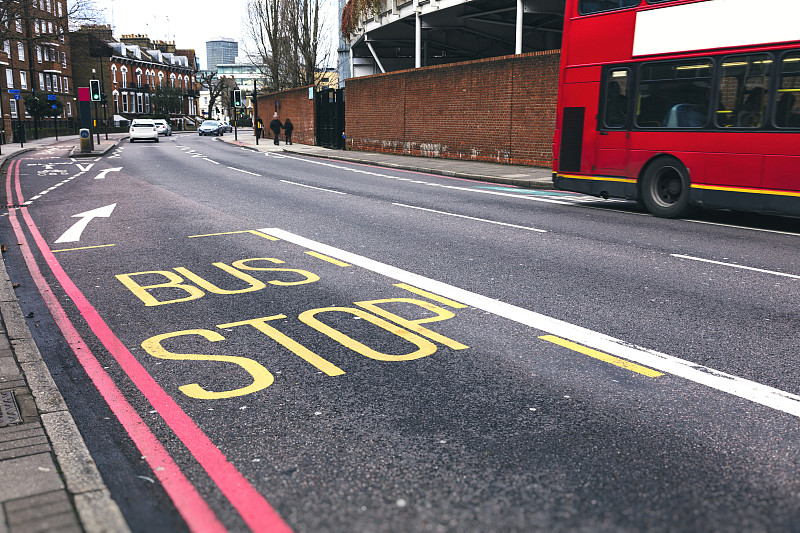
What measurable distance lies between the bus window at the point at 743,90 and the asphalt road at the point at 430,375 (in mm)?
1981

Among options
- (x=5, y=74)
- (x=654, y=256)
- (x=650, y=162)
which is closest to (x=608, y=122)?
(x=650, y=162)

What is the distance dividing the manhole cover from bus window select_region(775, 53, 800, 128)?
10.4 metres

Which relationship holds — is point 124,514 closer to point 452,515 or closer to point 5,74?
point 452,515

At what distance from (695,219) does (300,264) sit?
7.49 meters

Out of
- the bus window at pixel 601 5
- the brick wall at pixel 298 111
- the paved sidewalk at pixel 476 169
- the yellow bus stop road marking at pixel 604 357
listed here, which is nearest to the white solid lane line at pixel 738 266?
the yellow bus stop road marking at pixel 604 357

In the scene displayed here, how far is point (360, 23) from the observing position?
35.8m

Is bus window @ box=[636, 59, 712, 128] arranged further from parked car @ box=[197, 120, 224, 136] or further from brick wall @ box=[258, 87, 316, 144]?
parked car @ box=[197, 120, 224, 136]

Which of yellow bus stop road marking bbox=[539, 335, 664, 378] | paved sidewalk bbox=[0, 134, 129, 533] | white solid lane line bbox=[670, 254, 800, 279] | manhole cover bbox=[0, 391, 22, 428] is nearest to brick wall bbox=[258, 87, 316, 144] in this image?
white solid lane line bbox=[670, 254, 800, 279]

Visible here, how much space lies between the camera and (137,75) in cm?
9675

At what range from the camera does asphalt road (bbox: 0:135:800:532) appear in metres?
2.96

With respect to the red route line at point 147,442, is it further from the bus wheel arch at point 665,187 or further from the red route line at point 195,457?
the bus wheel arch at point 665,187

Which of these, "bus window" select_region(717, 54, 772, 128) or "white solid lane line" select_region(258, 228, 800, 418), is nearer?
"white solid lane line" select_region(258, 228, 800, 418)

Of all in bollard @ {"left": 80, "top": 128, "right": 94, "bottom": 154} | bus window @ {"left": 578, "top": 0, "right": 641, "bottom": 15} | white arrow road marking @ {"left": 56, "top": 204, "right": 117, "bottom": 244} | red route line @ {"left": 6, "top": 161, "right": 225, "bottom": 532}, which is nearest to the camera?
red route line @ {"left": 6, "top": 161, "right": 225, "bottom": 532}

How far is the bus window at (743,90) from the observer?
10.3 m
